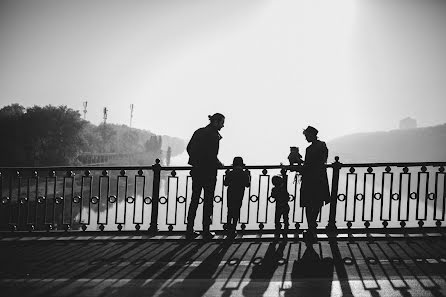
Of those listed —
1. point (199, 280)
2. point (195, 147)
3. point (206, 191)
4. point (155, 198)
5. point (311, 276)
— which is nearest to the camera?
point (199, 280)

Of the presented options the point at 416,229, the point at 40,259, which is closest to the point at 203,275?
the point at 40,259

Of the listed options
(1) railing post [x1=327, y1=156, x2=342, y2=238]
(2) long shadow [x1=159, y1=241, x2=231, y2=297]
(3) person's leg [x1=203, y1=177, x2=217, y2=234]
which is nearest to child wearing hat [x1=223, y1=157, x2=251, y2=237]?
(3) person's leg [x1=203, y1=177, x2=217, y2=234]

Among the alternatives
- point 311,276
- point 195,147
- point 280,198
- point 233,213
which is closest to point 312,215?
point 280,198

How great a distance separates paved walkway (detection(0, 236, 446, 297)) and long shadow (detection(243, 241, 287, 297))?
1 cm

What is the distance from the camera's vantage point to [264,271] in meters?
5.16

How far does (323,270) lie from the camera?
5168 millimetres

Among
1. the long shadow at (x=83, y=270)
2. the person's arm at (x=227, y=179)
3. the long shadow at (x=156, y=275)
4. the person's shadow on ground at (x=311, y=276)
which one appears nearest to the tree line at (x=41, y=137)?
the long shadow at (x=83, y=270)

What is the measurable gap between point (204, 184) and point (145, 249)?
175cm

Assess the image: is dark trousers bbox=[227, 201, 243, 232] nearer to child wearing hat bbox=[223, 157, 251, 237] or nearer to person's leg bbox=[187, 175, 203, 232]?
child wearing hat bbox=[223, 157, 251, 237]

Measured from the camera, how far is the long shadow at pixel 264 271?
4453mm

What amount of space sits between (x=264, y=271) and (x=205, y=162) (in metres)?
2.70

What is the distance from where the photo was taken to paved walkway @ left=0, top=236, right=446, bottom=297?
4.45 metres

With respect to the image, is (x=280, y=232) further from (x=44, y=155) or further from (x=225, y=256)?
(x=44, y=155)

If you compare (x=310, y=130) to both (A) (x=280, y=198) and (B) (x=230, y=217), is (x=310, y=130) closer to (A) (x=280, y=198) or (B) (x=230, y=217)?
(A) (x=280, y=198)
